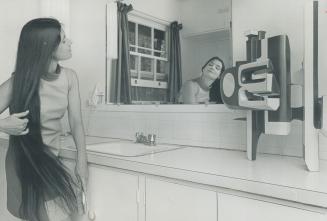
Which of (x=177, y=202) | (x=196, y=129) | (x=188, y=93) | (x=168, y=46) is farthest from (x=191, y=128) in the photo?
(x=177, y=202)

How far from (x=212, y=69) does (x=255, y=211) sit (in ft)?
3.44

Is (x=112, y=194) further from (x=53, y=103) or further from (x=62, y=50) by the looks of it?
(x=62, y=50)

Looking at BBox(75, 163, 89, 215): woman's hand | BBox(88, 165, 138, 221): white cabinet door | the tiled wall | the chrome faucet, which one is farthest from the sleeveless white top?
the tiled wall

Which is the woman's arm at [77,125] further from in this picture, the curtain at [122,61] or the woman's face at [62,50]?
the curtain at [122,61]

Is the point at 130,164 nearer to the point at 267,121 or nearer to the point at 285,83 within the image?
the point at 267,121

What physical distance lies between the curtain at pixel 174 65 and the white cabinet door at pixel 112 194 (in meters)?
0.77

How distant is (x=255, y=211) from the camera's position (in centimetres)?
91

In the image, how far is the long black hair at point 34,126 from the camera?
46.8 inches

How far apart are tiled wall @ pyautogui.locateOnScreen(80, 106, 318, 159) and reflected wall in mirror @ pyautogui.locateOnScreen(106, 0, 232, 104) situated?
118mm

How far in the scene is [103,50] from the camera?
2451 mm

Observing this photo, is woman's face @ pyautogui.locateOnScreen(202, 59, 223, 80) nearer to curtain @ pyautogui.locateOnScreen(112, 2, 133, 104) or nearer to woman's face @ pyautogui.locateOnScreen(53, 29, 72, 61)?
curtain @ pyautogui.locateOnScreen(112, 2, 133, 104)

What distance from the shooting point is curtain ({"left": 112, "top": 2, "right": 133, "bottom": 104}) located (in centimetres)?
231

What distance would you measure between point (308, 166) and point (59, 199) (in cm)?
101

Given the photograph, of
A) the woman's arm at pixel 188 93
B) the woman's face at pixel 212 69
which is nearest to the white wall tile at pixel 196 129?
the woman's arm at pixel 188 93
